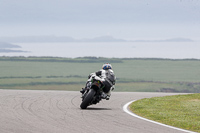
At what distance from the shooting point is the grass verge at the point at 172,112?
56.2 feet

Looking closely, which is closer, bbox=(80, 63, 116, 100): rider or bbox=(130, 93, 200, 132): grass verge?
bbox=(130, 93, 200, 132): grass verge

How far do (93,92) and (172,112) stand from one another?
3.11 metres

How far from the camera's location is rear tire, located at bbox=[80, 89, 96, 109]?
21328 millimetres

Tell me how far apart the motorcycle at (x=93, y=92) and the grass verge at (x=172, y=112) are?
4.79 ft

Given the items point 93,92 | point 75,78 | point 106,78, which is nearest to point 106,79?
point 106,78

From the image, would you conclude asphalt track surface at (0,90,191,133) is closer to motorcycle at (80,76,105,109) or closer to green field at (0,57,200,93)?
motorcycle at (80,76,105,109)

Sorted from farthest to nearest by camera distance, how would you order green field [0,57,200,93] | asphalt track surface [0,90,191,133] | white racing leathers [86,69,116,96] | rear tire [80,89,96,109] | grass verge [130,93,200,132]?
green field [0,57,200,93] → white racing leathers [86,69,116,96] → rear tire [80,89,96,109] → grass verge [130,93,200,132] → asphalt track surface [0,90,191,133]

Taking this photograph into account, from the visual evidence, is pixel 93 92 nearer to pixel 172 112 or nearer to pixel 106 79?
pixel 106 79

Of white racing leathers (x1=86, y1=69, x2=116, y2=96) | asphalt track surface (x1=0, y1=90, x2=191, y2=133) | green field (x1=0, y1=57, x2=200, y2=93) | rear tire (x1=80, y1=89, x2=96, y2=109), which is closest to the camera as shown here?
asphalt track surface (x1=0, y1=90, x2=191, y2=133)

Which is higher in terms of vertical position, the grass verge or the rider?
the rider

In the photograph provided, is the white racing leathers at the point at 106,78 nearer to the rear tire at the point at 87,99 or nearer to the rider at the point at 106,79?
the rider at the point at 106,79

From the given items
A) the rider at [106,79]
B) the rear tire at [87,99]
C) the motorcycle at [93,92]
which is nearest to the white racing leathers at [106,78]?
the rider at [106,79]

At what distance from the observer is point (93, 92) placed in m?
21.8

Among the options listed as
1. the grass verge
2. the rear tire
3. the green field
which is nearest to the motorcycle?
the rear tire
